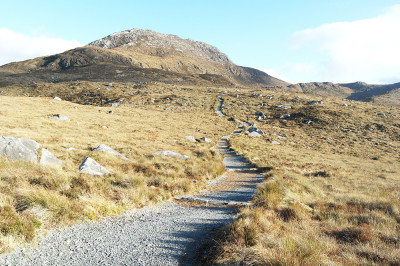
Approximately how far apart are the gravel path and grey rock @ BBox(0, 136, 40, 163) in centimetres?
722

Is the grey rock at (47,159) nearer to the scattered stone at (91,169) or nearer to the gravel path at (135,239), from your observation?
the scattered stone at (91,169)

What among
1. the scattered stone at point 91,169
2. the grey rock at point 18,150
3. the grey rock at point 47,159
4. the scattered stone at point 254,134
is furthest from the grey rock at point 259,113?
the grey rock at point 18,150

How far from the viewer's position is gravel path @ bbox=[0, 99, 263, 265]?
4.52m

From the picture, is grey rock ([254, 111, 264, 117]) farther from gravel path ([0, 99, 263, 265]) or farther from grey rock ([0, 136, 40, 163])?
grey rock ([0, 136, 40, 163])

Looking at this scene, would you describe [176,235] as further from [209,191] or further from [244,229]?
[209,191]

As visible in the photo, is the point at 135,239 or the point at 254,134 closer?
the point at 135,239

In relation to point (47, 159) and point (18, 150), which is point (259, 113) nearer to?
point (47, 159)

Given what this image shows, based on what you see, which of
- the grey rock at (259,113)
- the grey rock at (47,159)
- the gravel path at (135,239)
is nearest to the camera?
the gravel path at (135,239)

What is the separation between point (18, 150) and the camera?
10.8 meters

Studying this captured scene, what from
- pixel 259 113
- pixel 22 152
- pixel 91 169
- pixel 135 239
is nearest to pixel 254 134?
pixel 259 113

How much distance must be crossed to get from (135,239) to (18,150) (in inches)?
369

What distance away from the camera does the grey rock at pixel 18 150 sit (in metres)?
10.5

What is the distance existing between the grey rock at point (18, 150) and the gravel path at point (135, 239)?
7225 millimetres

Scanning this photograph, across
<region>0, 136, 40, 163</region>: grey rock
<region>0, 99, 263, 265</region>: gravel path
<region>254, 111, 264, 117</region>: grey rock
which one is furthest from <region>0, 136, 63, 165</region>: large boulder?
<region>254, 111, 264, 117</region>: grey rock
